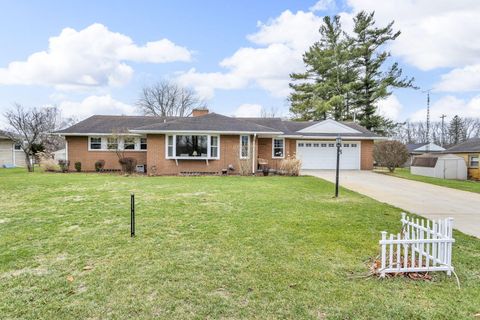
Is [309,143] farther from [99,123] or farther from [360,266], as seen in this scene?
[360,266]

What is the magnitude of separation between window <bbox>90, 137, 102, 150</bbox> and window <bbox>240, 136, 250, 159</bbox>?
9881mm

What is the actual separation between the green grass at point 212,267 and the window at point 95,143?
13270mm

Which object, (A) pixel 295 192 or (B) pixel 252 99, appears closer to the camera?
(A) pixel 295 192

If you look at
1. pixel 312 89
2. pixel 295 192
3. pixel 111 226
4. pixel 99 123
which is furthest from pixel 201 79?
pixel 111 226

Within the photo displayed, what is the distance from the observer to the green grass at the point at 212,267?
311 cm

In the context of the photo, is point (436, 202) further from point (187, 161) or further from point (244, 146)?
point (187, 161)

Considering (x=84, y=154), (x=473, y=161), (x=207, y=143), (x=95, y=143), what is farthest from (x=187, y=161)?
(x=473, y=161)

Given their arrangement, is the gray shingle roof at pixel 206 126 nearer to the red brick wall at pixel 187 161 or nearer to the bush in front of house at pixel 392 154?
the red brick wall at pixel 187 161

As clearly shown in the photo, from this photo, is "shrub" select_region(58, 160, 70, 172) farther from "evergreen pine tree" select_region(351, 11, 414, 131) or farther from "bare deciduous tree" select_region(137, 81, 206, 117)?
"evergreen pine tree" select_region(351, 11, 414, 131)

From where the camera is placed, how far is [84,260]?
441 cm

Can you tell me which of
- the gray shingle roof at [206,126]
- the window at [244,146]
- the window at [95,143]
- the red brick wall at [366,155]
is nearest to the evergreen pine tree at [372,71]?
the red brick wall at [366,155]

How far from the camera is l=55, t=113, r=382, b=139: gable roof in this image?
17891mm

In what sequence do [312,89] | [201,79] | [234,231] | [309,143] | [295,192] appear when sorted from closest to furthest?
[234,231], [295,192], [309,143], [312,89], [201,79]

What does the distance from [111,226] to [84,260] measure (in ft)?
6.01
